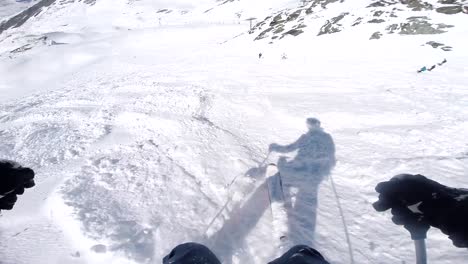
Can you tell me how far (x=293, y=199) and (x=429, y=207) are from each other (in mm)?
1701

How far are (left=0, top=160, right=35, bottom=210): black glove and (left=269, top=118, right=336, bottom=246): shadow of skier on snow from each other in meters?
2.85

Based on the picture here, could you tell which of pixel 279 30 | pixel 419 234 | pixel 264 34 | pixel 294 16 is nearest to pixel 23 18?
pixel 294 16

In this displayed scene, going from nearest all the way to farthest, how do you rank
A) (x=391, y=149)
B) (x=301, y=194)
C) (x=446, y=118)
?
(x=301, y=194), (x=391, y=149), (x=446, y=118)

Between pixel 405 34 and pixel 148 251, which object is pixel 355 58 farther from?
pixel 148 251

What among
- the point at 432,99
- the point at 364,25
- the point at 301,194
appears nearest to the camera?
the point at 301,194

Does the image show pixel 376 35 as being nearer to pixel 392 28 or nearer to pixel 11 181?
pixel 392 28

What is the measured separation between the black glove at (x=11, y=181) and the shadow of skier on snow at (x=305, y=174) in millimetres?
2853

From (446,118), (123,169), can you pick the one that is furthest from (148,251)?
(446,118)

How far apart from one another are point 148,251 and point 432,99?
7318 millimetres

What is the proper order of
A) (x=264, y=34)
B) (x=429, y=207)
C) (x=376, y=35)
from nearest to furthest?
(x=429, y=207)
(x=376, y=35)
(x=264, y=34)

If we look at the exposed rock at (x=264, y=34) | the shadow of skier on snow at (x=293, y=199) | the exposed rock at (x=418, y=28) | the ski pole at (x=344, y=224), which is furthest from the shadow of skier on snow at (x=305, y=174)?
the exposed rock at (x=264, y=34)

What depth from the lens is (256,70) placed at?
1275cm

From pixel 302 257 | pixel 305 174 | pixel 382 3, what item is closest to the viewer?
pixel 302 257

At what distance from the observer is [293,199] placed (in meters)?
4.30
